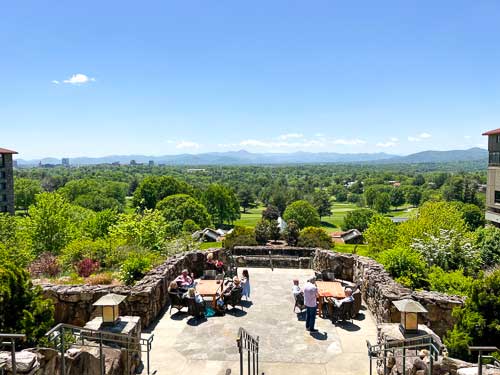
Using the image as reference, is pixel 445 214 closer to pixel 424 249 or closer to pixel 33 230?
pixel 424 249

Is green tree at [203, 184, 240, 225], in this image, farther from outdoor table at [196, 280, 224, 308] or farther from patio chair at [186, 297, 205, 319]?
patio chair at [186, 297, 205, 319]

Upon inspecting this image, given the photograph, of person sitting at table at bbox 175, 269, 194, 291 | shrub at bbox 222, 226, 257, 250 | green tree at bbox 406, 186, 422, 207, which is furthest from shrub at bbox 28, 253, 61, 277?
green tree at bbox 406, 186, 422, 207

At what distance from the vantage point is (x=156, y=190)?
265ft

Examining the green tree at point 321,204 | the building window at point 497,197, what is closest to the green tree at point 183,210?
the building window at point 497,197

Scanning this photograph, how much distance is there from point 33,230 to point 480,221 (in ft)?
221

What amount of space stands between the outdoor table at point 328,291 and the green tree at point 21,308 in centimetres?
749

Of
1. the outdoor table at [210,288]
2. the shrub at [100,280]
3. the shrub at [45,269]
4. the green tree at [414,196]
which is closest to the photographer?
the outdoor table at [210,288]

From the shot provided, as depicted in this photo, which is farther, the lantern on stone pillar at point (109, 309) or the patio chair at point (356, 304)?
the patio chair at point (356, 304)

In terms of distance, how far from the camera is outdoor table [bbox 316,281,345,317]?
1240cm

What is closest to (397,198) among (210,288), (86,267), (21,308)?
(86,267)

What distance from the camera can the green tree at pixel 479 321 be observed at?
836cm

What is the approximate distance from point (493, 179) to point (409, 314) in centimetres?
5006

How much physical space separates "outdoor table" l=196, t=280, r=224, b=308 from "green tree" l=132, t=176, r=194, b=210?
67.8 metres

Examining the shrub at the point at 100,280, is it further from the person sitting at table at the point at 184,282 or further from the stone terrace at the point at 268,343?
the stone terrace at the point at 268,343
